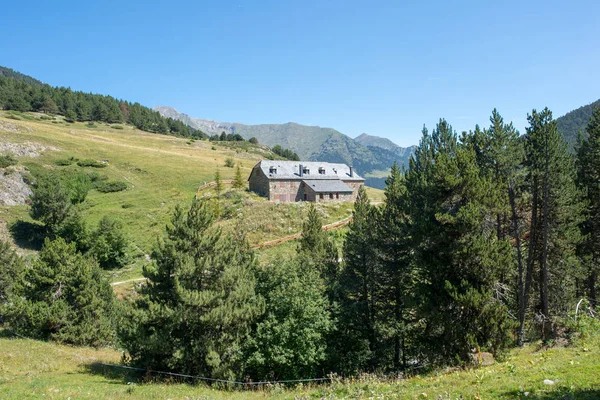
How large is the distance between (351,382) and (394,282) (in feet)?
32.1

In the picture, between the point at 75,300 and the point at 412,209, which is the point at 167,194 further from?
the point at 412,209

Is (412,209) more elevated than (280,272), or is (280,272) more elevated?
(412,209)

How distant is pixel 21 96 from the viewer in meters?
135

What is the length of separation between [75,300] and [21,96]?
496ft

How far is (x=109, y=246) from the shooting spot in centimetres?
4875

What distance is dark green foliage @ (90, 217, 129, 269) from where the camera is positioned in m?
48.1

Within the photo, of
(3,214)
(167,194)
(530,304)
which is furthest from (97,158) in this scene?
(530,304)

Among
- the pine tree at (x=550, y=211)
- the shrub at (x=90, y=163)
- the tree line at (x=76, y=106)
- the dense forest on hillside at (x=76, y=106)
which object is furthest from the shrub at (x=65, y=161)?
the pine tree at (x=550, y=211)

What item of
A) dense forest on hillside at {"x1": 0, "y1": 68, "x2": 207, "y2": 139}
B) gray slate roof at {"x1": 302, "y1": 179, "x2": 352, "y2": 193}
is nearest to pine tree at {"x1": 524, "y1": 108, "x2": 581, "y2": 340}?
gray slate roof at {"x1": 302, "y1": 179, "x2": 352, "y2": 193}

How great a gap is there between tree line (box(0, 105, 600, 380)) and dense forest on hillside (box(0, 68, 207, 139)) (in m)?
144

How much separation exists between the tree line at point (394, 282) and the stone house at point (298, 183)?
40.4m

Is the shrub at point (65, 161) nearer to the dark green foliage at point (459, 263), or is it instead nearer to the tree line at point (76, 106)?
the tree line at point (76, 106)

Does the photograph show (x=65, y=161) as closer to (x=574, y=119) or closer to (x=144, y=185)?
(x=144, y=185)

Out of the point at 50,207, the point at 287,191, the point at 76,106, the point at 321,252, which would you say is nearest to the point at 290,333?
the point at 321,252
